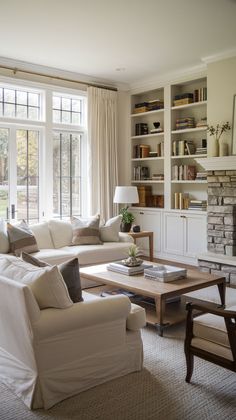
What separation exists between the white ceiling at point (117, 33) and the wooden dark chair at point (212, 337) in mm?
2969

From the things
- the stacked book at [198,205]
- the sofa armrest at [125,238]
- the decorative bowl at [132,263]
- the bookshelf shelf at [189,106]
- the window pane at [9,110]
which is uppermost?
the bookshelf shelf at [189,106]

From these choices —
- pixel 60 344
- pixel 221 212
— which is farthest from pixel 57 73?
pixel 60 344

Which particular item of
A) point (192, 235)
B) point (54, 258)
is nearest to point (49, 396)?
point (54, 258)

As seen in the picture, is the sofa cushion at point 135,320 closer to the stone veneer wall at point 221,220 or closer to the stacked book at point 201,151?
the stone veneer wall at point 221,220

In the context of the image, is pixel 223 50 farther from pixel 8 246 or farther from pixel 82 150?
pixel 8 246

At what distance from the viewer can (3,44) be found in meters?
5.22

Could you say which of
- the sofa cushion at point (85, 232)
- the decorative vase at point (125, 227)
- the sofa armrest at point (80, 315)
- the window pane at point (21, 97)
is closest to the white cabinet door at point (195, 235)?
the decorative vase at point (125, 227)

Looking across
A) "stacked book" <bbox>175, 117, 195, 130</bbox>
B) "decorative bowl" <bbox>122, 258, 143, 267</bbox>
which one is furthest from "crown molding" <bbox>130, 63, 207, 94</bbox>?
"decorative bowl" <bbox>122, 258, 143, 267</bbox>

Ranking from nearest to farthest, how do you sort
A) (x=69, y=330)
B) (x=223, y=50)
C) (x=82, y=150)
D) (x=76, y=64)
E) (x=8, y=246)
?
(x=69, y=330) → (x=8, y=246) → (x=223, y=50) → (x=76, y=64) → (x=82, y=150)

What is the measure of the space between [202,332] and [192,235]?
149 inches

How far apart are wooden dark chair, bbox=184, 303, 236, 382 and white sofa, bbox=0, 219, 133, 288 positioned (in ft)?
8.31

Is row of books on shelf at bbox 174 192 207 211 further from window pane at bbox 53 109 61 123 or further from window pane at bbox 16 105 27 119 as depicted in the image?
window pane at bbox 16 105 27 119

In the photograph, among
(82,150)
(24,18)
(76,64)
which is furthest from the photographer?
(82,150)

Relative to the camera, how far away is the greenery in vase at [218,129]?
5688 millimetres
